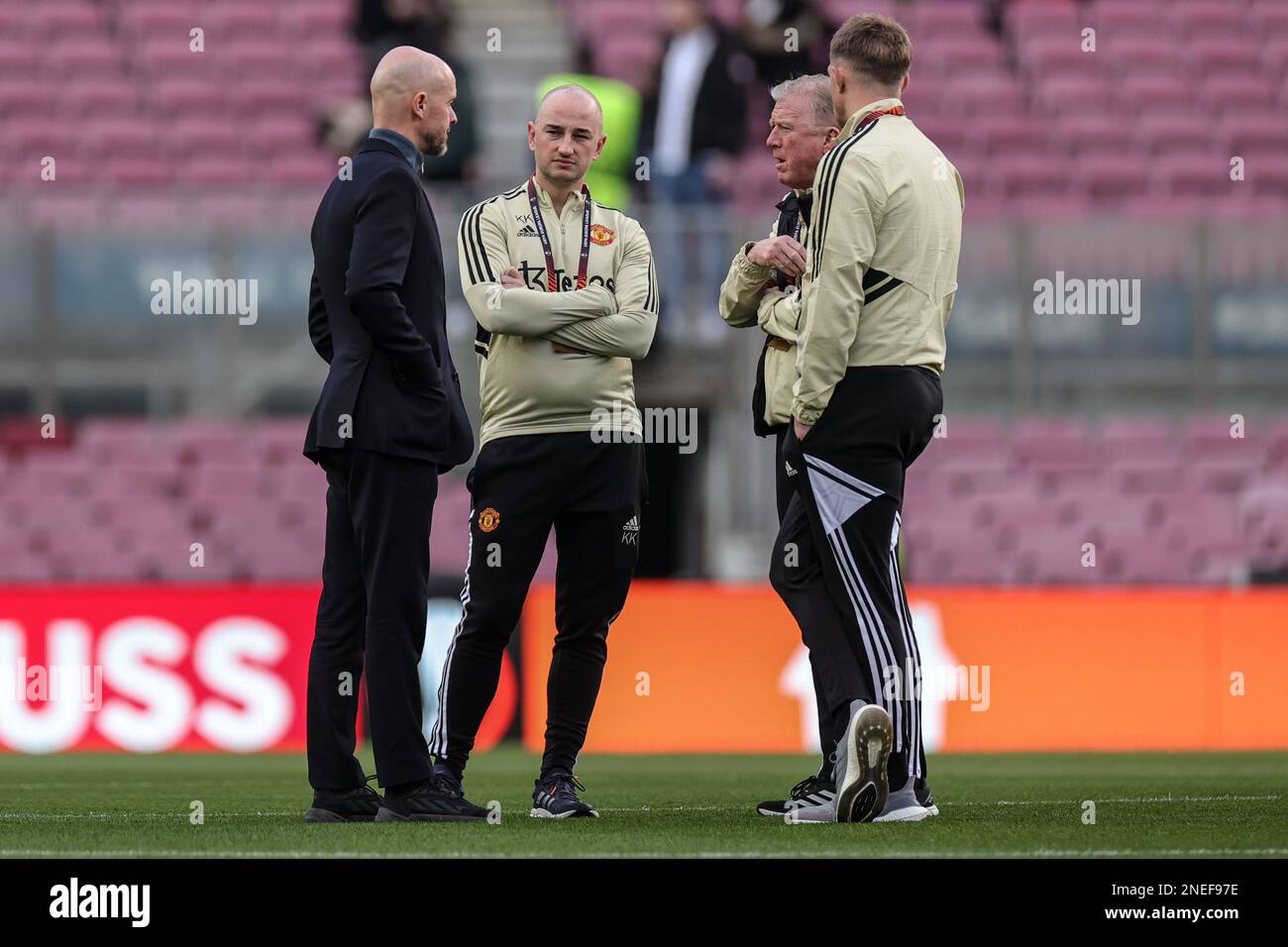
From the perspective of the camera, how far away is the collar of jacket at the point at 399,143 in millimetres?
5945

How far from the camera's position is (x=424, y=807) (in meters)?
5.95

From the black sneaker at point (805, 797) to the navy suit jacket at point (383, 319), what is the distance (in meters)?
1.37

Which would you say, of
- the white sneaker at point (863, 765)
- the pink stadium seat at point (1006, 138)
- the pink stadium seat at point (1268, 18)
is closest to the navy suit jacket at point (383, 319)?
the white sneaker at point (863, 765)

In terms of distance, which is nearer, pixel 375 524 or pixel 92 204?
pixel 375 524

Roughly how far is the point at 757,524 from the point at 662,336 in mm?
1229

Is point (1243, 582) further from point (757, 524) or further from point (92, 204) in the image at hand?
point (92, 204)

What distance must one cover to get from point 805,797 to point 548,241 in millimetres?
1786

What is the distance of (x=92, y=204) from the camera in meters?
13.1

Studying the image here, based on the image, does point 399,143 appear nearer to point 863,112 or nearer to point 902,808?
point 863,112

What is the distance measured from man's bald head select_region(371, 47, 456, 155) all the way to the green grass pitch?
74.3 inches

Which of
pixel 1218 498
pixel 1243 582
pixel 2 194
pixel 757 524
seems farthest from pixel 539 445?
pixel 2 194

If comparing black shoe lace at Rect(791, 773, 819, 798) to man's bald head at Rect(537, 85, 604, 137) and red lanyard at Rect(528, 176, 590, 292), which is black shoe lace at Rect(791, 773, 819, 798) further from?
man's bald head at Rect(537, 85, 604, 137)

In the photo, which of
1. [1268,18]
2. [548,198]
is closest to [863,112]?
[548,198]

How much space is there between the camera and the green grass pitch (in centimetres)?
531
